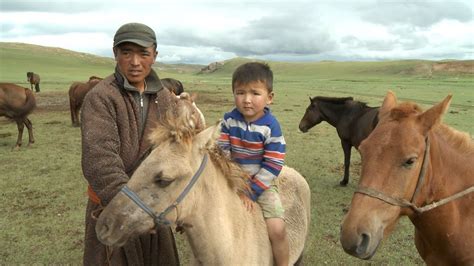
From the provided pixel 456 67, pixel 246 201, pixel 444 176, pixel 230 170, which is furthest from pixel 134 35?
pixel 456 67

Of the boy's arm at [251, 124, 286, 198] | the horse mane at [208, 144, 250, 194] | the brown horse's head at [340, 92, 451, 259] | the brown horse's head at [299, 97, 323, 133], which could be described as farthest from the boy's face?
the brown horse's head at [299, 97, 323, 133]

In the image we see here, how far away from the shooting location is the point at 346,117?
8.98 m

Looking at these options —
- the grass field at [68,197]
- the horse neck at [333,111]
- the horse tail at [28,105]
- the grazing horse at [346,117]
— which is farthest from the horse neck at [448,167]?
the horse tail at [28,105]

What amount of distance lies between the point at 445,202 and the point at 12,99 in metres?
12.9

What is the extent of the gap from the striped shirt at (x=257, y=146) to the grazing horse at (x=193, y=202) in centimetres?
22

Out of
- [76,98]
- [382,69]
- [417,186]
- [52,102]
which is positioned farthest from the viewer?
[382,69]

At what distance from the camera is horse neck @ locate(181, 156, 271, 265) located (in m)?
2.51

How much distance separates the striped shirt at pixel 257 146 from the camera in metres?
3.00

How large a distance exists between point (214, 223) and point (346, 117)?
7.13 m

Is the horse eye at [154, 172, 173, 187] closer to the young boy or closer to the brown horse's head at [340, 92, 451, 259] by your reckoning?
the young boy

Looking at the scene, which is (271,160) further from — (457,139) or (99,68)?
(99,68)

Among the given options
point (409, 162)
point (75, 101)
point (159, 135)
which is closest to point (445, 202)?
point (409, 162)

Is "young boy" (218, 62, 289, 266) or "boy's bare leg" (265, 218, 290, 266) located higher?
"young boy" (218, 62, 289, 266)

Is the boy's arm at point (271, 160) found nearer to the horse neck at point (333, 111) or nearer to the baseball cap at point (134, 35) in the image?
the baseball cap at point (134, 35)
